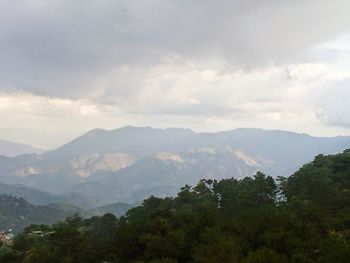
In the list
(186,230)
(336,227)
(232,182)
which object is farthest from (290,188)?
(186,230)

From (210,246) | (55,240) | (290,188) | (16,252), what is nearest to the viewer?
(210,246)

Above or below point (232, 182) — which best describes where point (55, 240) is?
below

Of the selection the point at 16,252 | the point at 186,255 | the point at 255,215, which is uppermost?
the point at 255,215

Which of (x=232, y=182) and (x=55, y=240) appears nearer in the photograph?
(x=55, y=240)

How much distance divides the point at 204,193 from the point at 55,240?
161 feet

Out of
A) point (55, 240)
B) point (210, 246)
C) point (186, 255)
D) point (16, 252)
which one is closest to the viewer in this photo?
point (210, 246)

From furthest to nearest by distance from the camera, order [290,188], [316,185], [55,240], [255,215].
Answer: [290,188]
[316,185]
[55,240]
[255,215]

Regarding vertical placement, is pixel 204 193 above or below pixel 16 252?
above

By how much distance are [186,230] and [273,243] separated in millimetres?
12988

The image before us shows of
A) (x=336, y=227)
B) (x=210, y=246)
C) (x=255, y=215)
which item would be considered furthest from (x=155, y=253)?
(x=336, y=227)

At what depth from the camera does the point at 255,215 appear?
53281 mm

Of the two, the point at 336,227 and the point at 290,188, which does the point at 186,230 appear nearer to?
the point at 336,227

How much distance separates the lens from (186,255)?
49.5 m

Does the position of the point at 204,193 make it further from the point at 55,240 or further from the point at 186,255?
the point at 186,255
